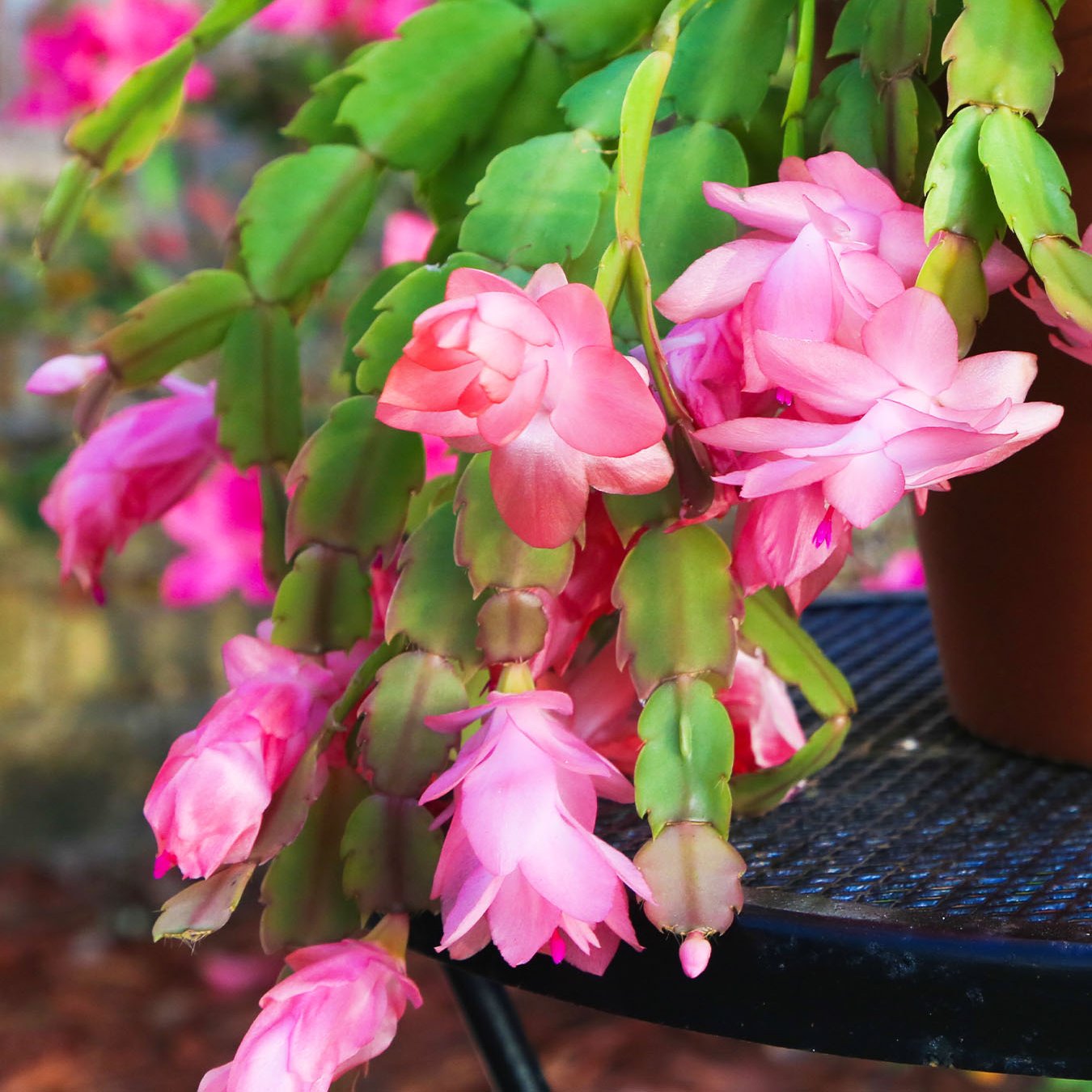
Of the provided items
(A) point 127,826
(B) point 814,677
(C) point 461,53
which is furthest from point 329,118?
(A) point 127,826

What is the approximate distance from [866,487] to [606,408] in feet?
0.22

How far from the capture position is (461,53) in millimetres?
447

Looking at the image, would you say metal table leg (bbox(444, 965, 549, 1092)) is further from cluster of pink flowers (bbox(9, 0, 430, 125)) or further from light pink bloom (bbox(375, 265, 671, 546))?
cluster of pink flowers (bbox(9, 0, 430, 125))

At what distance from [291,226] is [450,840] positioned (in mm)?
230

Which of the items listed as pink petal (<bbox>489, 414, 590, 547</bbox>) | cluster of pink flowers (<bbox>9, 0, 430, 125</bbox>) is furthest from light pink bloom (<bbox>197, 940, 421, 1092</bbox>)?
cluster of pink flowers (<bbox>9, 0, 430, 125</bbox>)

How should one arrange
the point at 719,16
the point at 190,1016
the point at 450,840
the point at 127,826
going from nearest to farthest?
the point at 450,840 < the point at 719,16 < the point at 190,1016 < the point at 127,826

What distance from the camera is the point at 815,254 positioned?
34cm

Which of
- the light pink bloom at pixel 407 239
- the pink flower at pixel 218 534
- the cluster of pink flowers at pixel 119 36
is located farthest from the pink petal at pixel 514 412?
the cluster of pink flowers at pixel 119 36

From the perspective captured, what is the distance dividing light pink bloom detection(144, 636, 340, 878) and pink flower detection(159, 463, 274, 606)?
0.80 m

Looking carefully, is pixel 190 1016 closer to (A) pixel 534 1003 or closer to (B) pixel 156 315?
(A) pixel 534 1003

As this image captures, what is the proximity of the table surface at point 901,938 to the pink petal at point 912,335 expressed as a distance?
0.14 metres

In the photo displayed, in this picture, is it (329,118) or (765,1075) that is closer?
(329,118)

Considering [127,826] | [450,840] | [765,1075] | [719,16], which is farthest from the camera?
[127,826]

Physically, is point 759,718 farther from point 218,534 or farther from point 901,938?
point 218,534
